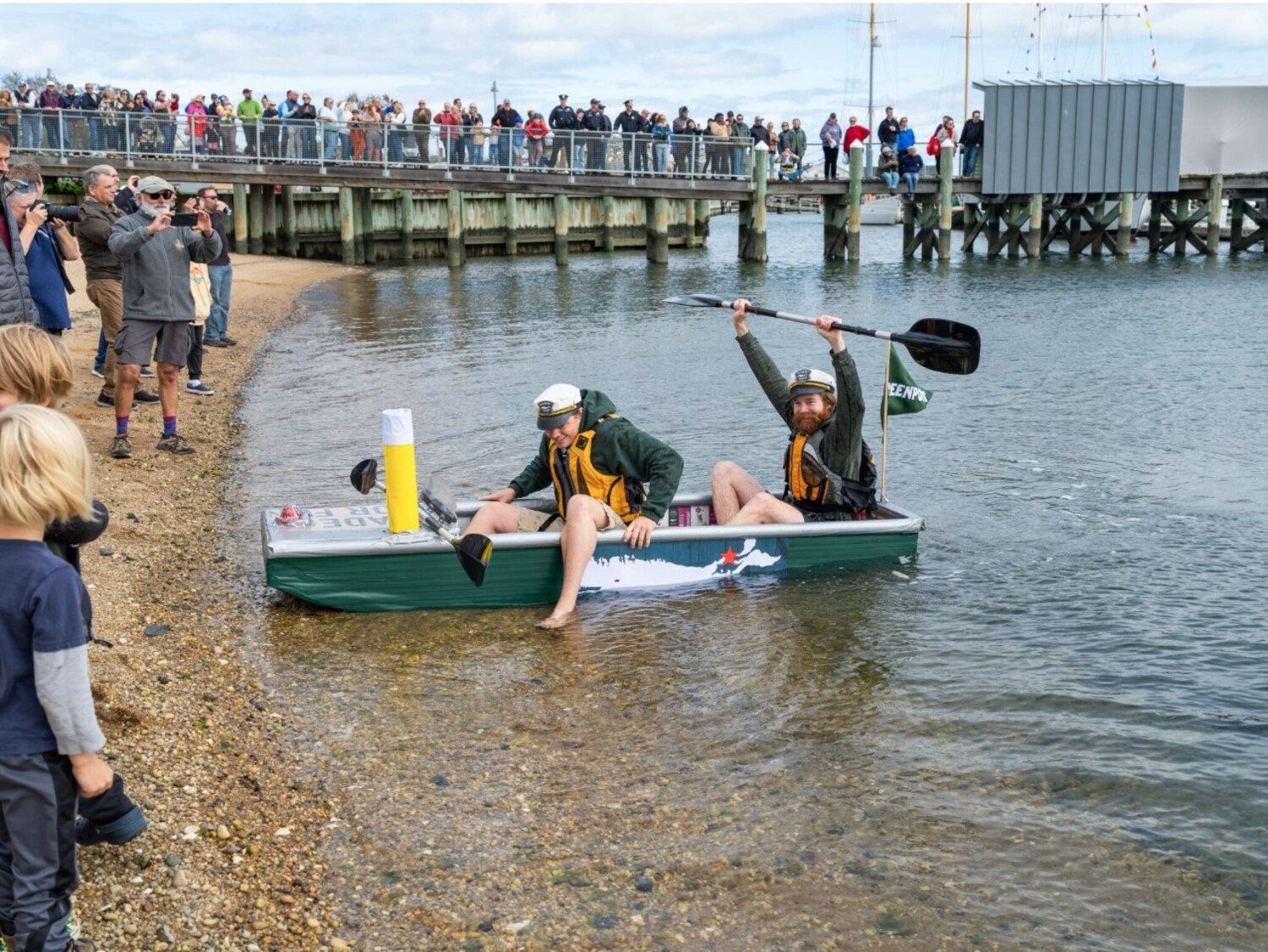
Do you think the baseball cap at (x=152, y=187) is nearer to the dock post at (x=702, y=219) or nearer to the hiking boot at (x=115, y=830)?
the hiking boot at (x=115, y=830)

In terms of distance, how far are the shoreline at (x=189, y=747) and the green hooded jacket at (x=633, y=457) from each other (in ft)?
7.13

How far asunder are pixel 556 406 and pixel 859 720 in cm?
247

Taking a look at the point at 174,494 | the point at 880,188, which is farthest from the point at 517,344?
the point at 880,188

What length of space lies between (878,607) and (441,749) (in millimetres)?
3184

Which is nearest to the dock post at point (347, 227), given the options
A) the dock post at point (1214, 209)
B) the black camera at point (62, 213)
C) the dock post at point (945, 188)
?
the dock post at point (945, 188)

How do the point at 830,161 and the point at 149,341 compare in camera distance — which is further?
the point at 830,161

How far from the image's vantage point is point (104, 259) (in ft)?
38.5

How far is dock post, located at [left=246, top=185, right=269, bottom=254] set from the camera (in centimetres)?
3731

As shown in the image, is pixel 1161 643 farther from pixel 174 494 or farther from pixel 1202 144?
pixel 1202 144

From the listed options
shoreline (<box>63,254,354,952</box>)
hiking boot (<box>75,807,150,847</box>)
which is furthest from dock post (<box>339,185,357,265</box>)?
hiking boot (<box>75,807,150,847</box>)

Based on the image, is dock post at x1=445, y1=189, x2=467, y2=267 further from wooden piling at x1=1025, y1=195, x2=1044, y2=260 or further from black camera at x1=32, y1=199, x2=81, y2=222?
black camera at x1=32, y1=199, x2=81, y2=222

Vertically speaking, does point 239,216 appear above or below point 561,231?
above

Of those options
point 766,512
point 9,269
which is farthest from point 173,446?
point 766,512

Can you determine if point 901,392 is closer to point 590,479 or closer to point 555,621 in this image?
point 590,479
